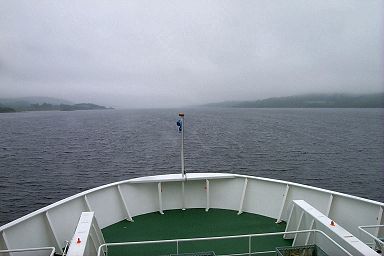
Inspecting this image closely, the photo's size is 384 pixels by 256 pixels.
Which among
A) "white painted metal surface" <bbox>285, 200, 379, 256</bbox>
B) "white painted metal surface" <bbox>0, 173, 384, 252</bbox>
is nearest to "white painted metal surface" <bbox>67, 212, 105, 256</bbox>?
"white painted metal surface" <bbox>0, 173, 384, 252</bbox>

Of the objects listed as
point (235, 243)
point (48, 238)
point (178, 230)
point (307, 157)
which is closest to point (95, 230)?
point (48, 238)

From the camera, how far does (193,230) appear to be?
732cm

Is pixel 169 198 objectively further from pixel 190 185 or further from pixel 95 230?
pixel 95 230

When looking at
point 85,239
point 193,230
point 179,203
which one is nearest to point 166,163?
point 179,203

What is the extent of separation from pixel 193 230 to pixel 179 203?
1428 millimetres

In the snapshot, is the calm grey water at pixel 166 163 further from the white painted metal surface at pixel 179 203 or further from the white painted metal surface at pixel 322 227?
the white painted metal surface at pixel 322 227

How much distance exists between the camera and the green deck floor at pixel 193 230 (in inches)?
246

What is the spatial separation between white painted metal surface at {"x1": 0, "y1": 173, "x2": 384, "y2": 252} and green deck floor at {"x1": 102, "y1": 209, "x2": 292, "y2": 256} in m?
0.28

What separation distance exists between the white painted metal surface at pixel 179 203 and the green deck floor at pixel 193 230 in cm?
28

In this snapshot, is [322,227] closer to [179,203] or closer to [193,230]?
[193,230]

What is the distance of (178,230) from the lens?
733 centimetres

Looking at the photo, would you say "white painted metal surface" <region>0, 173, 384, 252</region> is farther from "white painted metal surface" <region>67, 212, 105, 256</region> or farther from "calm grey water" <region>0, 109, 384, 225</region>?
"calm grey water" <region>0, 109, 384, 225</region>

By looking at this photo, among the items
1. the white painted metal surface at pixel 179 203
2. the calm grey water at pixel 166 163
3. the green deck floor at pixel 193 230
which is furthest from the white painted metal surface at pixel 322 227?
the calm grey water at pixel 166 163

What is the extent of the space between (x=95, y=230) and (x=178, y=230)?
2.52 metres
